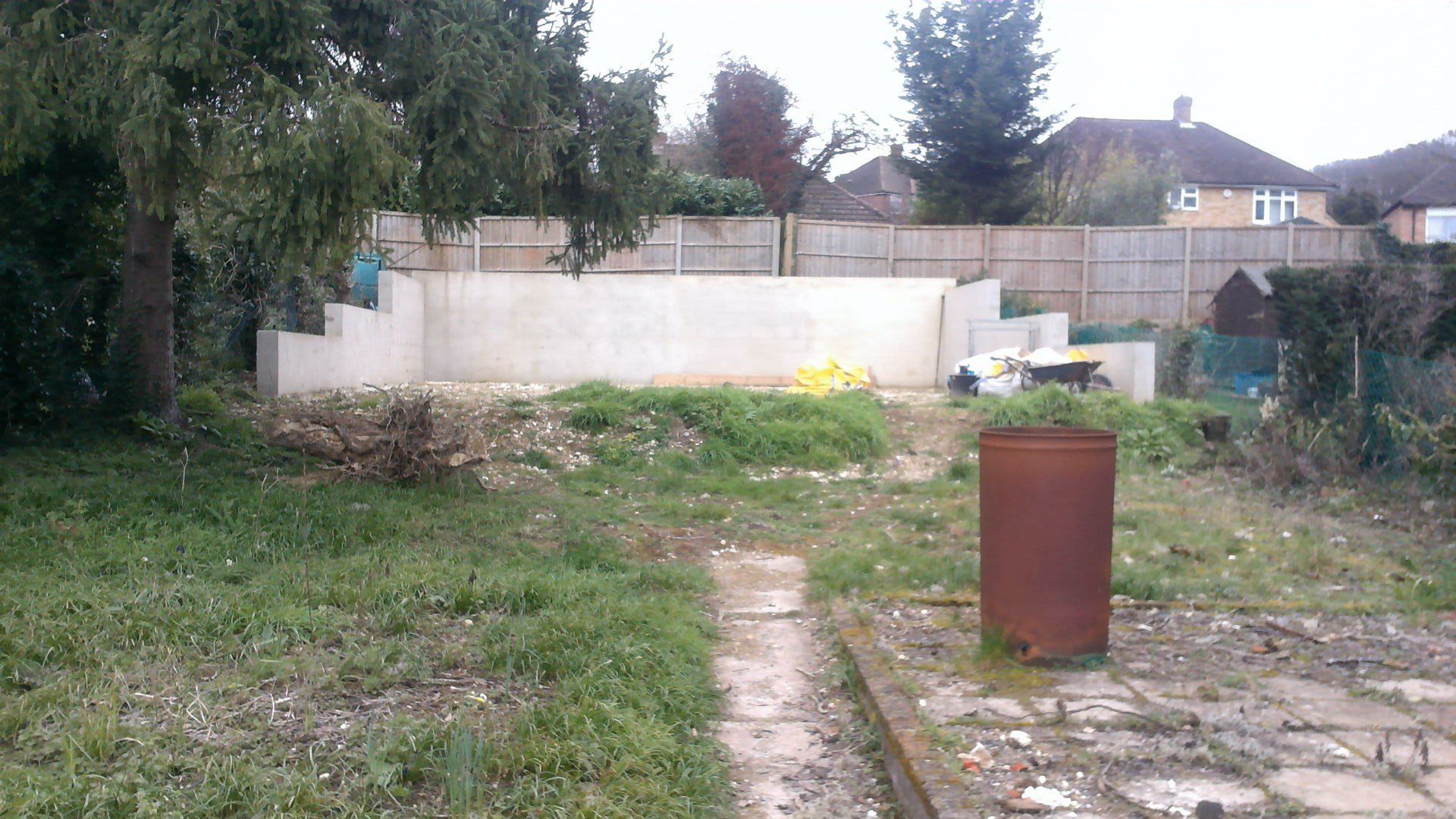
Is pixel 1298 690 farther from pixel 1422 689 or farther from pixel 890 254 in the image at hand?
pixel 890 254

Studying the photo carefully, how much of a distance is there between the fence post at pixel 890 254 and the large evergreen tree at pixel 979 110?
8.54m

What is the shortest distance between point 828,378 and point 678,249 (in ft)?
14.9

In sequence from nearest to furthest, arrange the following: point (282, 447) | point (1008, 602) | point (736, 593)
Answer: point (1008, 602) → point (736, 593) → point (282, 447)

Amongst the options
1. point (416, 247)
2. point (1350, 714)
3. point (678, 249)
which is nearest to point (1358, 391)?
point (1350, 714)

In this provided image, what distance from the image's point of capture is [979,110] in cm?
2834

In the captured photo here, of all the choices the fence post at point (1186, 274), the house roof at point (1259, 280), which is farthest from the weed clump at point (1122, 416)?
the fence post at point (1186, 274)

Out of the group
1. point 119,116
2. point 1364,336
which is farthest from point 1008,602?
point 1364,336

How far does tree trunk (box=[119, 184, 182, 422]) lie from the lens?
927cm

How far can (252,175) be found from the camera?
704 centimetres

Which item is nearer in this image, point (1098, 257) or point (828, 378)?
point (828, 378)

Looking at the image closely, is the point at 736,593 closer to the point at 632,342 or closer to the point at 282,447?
the point at 282,447

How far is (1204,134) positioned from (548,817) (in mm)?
40965

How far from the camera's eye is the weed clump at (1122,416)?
11.9 meters

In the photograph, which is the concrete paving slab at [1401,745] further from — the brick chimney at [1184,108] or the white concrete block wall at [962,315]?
the brick chimney at [1184,108]
